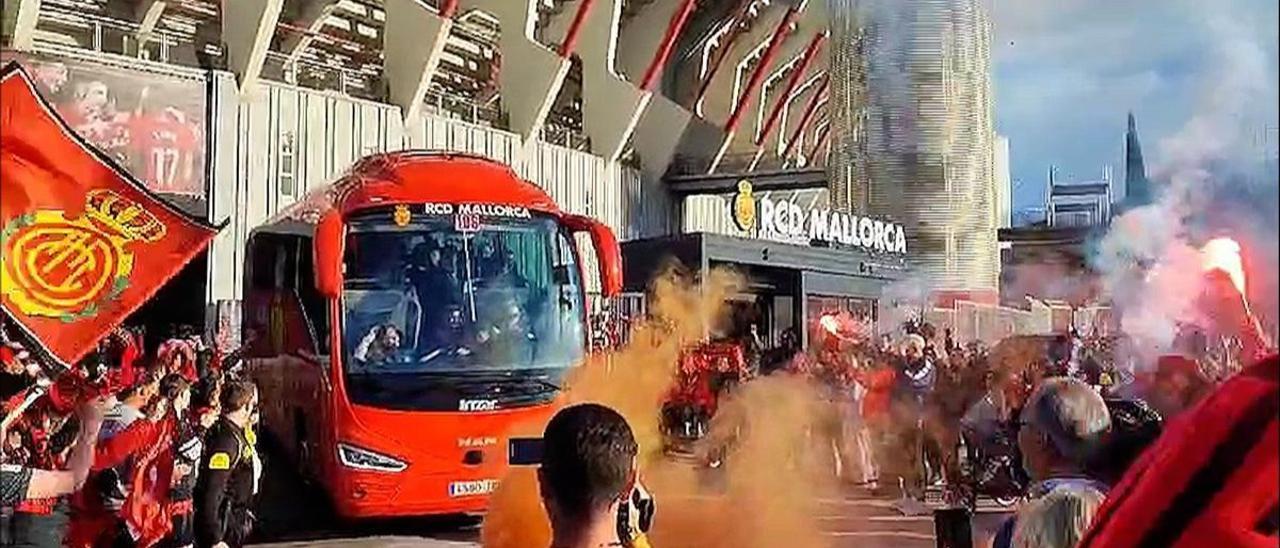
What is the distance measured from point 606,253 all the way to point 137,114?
1.09 meters

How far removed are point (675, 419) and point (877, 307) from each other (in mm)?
525

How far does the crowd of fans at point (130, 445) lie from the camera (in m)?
3.18

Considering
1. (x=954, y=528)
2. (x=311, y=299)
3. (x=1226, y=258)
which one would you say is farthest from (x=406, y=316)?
(x=1226, y=258)

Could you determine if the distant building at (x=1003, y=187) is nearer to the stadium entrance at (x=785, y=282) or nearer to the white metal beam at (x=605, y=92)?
the stadium entrance at (x=785, y=282)

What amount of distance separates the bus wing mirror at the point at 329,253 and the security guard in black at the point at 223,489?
39cm

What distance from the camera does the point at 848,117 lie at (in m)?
3.33

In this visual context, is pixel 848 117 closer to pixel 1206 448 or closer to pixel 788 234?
pixel 788 234

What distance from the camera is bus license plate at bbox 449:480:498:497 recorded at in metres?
3.37

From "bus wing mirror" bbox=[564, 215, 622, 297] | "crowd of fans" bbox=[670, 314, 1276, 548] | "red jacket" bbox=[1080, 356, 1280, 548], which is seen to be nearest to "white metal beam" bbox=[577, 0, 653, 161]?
"bus wing mirror" bbox=[564, 215, 622, 297]

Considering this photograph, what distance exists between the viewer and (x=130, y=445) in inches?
133

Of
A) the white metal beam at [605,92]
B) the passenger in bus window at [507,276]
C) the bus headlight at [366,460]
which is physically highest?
the white metal beam at [605,92]

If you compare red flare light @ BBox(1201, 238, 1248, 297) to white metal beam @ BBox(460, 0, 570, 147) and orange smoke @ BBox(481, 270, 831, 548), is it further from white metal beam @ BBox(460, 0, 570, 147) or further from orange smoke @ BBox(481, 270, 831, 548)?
white metal beam @ BBox(460, 0, 570, 147)

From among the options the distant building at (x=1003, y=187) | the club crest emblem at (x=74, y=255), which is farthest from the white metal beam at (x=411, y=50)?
the distant building at (x=1003, y=187)

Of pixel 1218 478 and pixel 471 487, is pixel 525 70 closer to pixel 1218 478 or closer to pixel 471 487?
pixel 471 487
